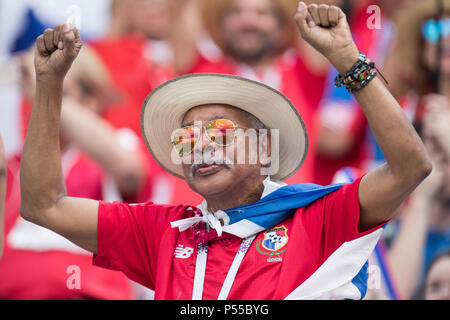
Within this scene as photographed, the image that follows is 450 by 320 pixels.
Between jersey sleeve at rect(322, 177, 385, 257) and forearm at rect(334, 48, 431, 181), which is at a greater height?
forearm at rect(334, 48, 431, 181)

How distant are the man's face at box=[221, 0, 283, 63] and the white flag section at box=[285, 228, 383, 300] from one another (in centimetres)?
292

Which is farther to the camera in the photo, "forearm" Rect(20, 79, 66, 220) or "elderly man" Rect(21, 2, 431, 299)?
"forearm" Rect(20, 79, 66, 220)

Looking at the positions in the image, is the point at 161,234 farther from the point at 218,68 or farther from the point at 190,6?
the point at 190,6

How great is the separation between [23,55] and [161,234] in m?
2.96

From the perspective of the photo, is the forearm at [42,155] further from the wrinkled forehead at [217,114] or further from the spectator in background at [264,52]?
the spectator in background at [264,52]

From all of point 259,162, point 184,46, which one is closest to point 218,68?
point 184,46

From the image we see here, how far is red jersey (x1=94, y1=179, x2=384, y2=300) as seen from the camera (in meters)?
2.52

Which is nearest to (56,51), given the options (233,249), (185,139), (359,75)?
(185,139)

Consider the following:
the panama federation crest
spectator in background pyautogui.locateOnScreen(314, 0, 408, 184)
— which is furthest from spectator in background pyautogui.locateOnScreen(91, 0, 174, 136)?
the panama federation crest

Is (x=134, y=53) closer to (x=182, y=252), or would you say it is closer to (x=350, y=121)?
(x=350, y=121)

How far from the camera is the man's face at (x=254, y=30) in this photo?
205 inches

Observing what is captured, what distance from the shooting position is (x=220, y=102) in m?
2.84

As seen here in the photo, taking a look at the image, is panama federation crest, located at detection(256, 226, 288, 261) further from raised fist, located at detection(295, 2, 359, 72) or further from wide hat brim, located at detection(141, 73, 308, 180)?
raised fist, located at detection(295, 2, 359, 72)

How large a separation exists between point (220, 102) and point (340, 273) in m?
0.84
